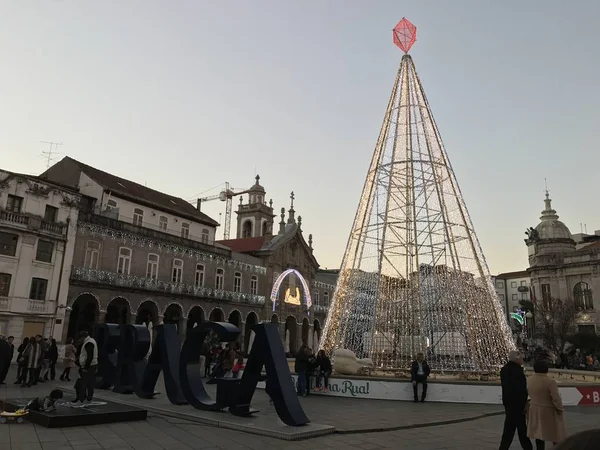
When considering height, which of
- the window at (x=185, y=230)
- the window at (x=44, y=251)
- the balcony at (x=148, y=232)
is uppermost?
the window at (x=185, y=230)

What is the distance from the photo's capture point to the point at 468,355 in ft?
51.3

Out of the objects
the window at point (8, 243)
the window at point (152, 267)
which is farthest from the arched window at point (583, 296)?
the window at point (8, 243)

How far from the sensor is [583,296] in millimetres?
54438

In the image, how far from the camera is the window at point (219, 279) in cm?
4072

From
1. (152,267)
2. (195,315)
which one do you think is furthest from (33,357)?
(195,315)

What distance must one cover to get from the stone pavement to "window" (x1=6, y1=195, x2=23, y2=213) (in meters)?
20.7

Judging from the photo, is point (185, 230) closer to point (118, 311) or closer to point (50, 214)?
point (118, 311)

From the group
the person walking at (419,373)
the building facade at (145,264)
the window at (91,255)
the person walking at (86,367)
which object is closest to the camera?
the person walking at (86,367)

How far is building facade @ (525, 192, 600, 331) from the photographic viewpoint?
174 feet

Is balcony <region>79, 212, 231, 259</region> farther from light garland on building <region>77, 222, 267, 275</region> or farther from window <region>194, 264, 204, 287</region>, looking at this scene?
window <region>194, 264, 204, 287</region>

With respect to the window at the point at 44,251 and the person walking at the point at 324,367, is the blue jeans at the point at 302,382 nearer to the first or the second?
the person walking at the point at 324,367

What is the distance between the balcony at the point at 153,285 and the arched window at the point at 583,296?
121 ft

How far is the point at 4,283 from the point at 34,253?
2.23m

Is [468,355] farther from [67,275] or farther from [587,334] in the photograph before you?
[587,334]
